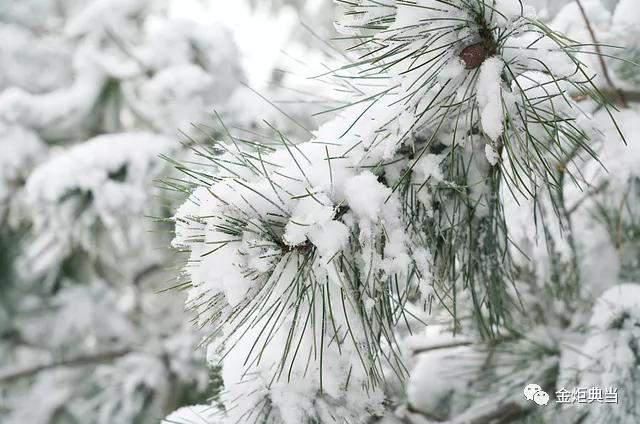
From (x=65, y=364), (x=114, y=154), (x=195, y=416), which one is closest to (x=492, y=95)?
(x=195, y=416)

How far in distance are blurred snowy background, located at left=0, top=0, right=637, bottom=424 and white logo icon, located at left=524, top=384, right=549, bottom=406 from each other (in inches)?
19.9

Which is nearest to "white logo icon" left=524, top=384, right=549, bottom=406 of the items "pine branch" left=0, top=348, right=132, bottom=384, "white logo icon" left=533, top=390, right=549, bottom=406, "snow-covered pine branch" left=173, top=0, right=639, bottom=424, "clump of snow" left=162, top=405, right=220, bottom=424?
"white logo icon" left=533, top=390, right=549, bottom=406

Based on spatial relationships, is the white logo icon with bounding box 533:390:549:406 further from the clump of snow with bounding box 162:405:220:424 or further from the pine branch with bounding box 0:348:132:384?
the pine branch with bounding box 0:348:132:384

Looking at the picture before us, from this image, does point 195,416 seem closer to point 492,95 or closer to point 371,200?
point 371,200

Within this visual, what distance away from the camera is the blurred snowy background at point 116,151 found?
73.4 inches

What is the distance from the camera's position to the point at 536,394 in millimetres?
959

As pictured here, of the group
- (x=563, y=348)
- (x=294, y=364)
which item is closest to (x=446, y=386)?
(x=563, y=348)

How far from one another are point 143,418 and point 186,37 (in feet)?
4.50

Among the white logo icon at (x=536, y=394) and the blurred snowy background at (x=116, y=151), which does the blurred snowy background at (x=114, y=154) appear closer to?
the blurred snowy background at (x=116, y=151)

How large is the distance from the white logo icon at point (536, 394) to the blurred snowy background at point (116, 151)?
51 centimetres

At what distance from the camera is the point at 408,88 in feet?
1.84

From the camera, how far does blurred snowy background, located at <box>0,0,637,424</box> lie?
186 centimetres

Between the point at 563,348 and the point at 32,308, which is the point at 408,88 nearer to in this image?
the point at 563,348

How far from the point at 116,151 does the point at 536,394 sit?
1437 mm
